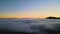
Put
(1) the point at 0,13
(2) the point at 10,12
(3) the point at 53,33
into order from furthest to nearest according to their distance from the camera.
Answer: (2) the point at 10,12 → (1) the point at 0,13 → (3) the point at 53,33

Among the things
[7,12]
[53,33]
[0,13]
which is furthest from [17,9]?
[53,33]

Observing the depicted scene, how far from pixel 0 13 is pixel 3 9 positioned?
23 cm

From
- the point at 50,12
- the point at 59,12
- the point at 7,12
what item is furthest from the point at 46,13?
the point at 7,12

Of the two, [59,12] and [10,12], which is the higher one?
[10,12]

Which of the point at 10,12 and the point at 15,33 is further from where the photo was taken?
the point at 10,12

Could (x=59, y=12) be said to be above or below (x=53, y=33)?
above

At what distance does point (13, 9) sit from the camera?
12.9 ft

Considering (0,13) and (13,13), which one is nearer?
(0,13)

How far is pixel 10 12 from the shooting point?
13.1ft

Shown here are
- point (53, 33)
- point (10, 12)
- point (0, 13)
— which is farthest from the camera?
point (10, 12)

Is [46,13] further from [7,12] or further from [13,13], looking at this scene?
[7,12]

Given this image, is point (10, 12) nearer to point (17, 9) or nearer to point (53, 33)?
point (17, 9)

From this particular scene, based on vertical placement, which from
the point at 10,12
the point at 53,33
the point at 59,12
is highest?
the point at 10,12

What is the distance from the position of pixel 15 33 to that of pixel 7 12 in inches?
50.3
